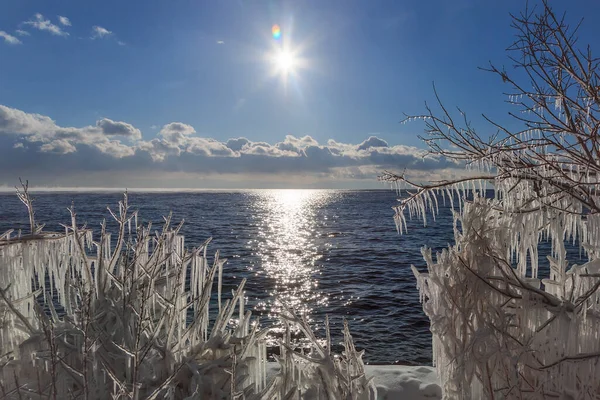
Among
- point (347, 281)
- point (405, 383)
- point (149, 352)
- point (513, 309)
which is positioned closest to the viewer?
point (149, 352)

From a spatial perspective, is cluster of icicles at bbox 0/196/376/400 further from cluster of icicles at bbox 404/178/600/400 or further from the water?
the water

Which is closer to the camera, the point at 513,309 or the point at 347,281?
the point at 513,309

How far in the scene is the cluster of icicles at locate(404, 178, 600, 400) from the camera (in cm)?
496

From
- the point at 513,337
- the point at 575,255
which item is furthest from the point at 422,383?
the point at 575,255

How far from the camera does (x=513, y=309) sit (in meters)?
5.41

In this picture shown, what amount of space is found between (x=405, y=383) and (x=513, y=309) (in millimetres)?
3128

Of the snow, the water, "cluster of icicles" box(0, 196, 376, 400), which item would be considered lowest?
the water

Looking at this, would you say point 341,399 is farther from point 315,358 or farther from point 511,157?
point 511,157

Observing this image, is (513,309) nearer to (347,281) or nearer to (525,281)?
(525,281)

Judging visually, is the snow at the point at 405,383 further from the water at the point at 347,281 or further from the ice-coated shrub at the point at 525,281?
the water at the point at 347,281

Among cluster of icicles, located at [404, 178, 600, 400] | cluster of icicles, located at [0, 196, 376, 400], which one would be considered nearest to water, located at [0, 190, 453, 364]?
cluster of icicles, located at [0, 196, 376, 400]

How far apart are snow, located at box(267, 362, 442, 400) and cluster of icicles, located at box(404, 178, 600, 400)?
2.08 metres

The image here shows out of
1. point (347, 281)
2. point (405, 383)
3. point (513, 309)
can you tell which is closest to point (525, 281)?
point (513, 309)

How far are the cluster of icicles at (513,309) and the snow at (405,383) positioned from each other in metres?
2.08
